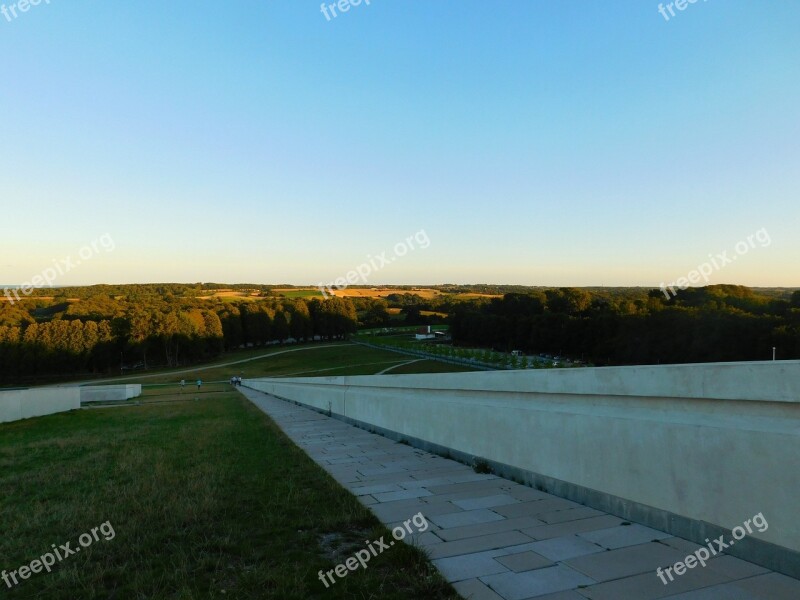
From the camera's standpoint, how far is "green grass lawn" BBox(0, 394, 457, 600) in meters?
3.36

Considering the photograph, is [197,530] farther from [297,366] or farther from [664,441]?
[297,366]

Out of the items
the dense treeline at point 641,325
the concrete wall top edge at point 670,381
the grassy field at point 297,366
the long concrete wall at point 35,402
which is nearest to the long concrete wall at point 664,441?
the concrete wall top edge at point 670,381

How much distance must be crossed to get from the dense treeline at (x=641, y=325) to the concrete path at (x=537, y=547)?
27161mm

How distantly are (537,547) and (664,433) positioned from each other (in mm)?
1280

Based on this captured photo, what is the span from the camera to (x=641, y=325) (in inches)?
1555

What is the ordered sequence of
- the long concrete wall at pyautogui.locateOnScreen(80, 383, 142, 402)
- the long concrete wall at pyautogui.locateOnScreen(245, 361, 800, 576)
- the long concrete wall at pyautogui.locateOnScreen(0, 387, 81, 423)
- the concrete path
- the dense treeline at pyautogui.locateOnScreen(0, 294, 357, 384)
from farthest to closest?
the dense treeline at pyautogui.locateOnScreen(0, 294, 357, 384) → the long concrete wall at pyautogui.locateOnScreen(80, 383, 142, 402) → the long concrete wall at pyautogui.locateOnScreen(0, 387, 81, 423) → the long concrete wall at pyautogui.locateOnScreen(245, 361, 800, 576) → the concrete path

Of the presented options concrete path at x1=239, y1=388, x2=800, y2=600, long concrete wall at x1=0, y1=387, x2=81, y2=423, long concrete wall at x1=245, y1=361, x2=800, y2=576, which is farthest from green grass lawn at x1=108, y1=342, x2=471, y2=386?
concrete path at x1=239, y1=388, x2=800, y2=600

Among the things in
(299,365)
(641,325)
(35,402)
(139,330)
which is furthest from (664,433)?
(139,330)

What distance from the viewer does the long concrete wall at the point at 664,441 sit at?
131 inches

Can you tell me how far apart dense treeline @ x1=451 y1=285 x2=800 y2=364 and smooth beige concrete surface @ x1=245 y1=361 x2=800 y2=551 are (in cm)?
2633

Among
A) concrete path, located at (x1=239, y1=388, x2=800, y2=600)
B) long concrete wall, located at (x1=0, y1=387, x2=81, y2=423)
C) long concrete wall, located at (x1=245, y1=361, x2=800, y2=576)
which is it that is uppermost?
long concrete wall, located at (x1=245, y1=361, x2=800, y2=576)

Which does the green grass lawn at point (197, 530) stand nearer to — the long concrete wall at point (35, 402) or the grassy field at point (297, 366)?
the long concrete wall at point (35, 402)

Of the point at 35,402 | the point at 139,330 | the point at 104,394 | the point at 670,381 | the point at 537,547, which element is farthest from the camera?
the point at 139,330

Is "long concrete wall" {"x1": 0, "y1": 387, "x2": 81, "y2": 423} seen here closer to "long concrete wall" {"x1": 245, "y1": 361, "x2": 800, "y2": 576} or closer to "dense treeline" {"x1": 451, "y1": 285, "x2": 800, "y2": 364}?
"long concrete wall" {"x1": 245, "y1": 361, "x2": 800, "y2": 576}
